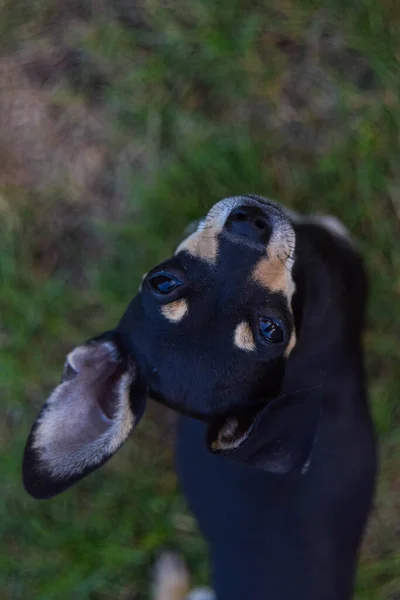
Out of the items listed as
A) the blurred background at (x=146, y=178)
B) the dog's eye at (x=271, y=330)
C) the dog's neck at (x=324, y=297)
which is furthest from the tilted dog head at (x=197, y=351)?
the blurred background at (x=146, y=178)

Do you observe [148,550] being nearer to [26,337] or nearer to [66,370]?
[26,337]

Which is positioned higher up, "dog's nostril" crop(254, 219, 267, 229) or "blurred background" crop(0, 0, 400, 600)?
"dog's nostril" crop(254, 219, 267, 229)

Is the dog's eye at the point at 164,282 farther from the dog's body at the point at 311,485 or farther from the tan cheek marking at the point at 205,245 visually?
the dog's body at the point at 311,485

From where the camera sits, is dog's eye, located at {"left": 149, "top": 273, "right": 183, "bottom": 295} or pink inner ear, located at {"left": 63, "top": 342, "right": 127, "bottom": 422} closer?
dog's eye, located at {"left": 149, "top": 273, "right": 183, "bottom": 295}

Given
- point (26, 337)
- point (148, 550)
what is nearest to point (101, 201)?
point (26, 337)

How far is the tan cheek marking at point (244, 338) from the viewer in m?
2.10

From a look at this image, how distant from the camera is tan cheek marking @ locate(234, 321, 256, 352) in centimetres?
210

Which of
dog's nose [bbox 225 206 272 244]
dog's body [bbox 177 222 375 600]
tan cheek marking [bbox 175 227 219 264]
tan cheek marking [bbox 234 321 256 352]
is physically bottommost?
dog's body [bbox 177 222 375 600]

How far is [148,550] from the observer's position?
10.8 feet

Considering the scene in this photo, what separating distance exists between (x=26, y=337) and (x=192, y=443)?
3.58 feet

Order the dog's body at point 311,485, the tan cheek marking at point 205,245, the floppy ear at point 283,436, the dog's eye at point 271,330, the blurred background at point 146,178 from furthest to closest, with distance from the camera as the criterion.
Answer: the blurred background at point 146,178 → the dog's body at point 311,485 → the tan cheek marking at point 205,245 → the dog's eye at point 271,330 → the floppy ear at point 283,436

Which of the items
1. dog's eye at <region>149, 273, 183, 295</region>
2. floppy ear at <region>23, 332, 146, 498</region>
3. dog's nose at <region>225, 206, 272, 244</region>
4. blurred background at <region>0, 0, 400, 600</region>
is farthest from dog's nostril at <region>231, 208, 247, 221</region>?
blurred background at <region>0, 0, 400, 600</region>

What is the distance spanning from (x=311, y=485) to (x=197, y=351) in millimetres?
840

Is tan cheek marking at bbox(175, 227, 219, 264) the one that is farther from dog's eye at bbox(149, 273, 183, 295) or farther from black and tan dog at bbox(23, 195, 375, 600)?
dog's eye at bbox(149, 273, 183, 295)
